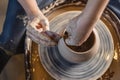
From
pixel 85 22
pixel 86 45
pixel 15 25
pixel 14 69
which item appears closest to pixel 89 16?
pixel 85 22

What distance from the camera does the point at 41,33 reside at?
43.9 inches

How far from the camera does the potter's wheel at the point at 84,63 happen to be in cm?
118

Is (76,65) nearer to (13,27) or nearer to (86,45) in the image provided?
(86,45)

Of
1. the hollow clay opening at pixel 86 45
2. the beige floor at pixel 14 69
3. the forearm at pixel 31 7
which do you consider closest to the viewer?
the hollow clay opening at pixel 86 45

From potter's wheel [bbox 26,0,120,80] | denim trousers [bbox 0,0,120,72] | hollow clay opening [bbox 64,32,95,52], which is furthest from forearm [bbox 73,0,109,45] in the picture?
denim trousers [bbox 0,0,120,72]

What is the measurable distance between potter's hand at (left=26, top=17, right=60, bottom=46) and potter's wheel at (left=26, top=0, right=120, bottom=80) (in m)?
0.07

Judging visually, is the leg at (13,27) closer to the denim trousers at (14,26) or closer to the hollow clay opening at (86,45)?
the denim trousers at (14,26)

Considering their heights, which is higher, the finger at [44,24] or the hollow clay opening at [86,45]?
the finger at [44,24]

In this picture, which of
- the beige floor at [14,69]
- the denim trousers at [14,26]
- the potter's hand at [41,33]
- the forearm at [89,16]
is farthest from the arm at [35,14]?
the beige floor at [14,69]

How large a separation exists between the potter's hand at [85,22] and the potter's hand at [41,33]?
10cm

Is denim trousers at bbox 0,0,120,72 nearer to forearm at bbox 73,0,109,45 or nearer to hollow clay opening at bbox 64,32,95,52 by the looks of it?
hollow clay opening at bbox 64,32,95,52

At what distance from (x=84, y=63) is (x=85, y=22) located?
29 cm

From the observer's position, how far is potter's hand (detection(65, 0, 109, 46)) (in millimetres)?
886

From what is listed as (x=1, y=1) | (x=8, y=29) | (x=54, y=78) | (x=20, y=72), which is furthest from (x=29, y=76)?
(x=1, y=1)
